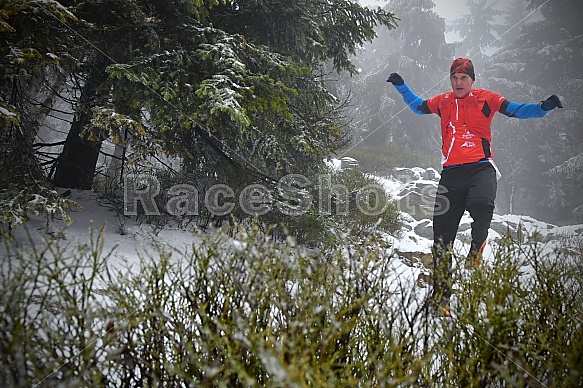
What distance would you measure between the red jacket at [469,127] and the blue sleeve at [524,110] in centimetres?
7

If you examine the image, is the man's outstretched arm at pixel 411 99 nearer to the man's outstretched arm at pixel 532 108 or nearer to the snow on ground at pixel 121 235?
the man's outstretched arm at pixel 532 108

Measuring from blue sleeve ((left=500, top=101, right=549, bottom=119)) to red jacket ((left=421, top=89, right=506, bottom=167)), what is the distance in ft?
0.22

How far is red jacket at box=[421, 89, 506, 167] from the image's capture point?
3.22 meters

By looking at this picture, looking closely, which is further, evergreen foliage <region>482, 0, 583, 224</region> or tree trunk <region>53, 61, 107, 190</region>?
evergreen foliage <region>482, 0, 583, 224</region>

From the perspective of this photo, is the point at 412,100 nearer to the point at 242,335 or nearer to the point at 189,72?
the point at 189,72

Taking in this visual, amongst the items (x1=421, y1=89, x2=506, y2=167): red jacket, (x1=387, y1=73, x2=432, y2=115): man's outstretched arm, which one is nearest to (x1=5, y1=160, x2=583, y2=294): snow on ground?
(x1=421, y1=89, x2=506, y2=167): red jacket

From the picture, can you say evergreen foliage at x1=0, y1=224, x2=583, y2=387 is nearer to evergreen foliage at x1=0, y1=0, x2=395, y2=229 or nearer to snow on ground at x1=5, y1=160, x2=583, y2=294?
snow on ground at x1=5, y1=160, x2=583, y2=294

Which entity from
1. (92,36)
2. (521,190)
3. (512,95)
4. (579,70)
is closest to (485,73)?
(512,95)

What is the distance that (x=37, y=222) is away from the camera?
3025mm

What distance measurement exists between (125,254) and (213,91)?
5.28 feet

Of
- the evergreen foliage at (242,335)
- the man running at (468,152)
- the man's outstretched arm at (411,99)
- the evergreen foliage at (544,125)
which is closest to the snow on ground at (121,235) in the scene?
the evergreen foliage at (242,335)

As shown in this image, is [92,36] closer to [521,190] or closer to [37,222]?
[37,222]

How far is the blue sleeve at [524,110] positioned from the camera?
2998 millimetres

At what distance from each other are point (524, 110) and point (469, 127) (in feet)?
1.55
